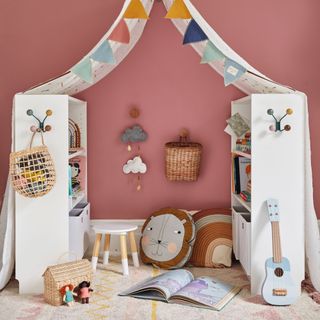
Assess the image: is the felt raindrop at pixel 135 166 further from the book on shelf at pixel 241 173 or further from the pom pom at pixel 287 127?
the pom pom at pixel 287 127

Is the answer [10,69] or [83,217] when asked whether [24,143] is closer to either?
[83,217]

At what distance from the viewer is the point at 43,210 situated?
349cm

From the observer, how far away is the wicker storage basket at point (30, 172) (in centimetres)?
333

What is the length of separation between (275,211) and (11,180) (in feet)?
5.23

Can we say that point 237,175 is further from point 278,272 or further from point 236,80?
point 278,272

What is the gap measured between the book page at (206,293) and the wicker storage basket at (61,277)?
561 mm

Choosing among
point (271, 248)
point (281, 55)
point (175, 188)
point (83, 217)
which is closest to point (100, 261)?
→ point (83, 217)

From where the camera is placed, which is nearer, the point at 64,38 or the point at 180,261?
the point at 180,261

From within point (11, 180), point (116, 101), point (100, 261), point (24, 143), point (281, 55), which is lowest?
point (100, 261)

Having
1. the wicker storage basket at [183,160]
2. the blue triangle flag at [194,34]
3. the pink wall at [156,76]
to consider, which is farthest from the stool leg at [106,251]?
the blue triangle flag at [194,34]

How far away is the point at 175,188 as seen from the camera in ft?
14.5

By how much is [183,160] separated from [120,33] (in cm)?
114

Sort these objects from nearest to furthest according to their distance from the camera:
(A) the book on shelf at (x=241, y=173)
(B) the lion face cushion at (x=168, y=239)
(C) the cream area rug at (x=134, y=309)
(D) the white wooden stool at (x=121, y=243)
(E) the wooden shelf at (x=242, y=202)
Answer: (C) the cream area rug at (x=134, y=309) → (E) the wooden shelf at (x=242, y=202) → (D) the white wooden stool at (x=121, y=243) → (B) the lion face cushion at (x=168, y=239) → (A) the book on shelf at (x=241, y=173)

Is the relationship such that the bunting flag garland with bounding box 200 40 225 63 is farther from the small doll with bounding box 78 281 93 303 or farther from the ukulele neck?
the small doll with bounding box 78 281 93 303
